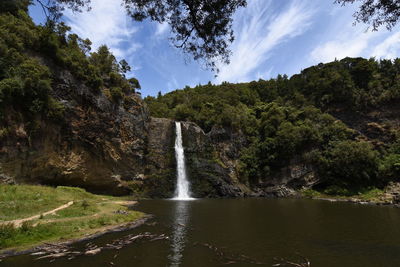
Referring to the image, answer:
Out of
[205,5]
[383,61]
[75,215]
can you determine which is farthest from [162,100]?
[205,5]

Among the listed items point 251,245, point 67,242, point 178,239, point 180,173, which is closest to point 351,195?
point 180,173

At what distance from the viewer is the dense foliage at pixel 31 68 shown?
25.1 m

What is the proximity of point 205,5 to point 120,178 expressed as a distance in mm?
34159

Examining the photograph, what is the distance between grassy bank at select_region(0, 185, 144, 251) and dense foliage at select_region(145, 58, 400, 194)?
113ft

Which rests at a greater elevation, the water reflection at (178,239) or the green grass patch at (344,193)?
the green grass patch at (344,193)

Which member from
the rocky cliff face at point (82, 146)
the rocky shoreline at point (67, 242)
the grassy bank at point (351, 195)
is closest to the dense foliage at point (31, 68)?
the rocky cliff face at point (82, 146)

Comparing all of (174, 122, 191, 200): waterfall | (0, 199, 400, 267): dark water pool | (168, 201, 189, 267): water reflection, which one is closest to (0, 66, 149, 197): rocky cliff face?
(174, 122, 191, 200): waterfall

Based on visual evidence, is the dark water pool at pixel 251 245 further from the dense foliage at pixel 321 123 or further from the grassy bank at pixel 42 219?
the dense foliage at pixel 321 123

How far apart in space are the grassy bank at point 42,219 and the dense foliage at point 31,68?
358 inches

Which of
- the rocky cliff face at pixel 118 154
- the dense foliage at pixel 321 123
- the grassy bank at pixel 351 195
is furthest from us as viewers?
the dense foliage at pixel 321 123

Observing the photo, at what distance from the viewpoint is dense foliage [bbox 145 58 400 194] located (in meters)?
42.8

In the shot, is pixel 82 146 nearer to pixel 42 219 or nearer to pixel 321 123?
pixel 42 219

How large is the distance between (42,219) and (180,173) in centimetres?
2851

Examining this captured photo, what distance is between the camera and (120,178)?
38500 millimetres
